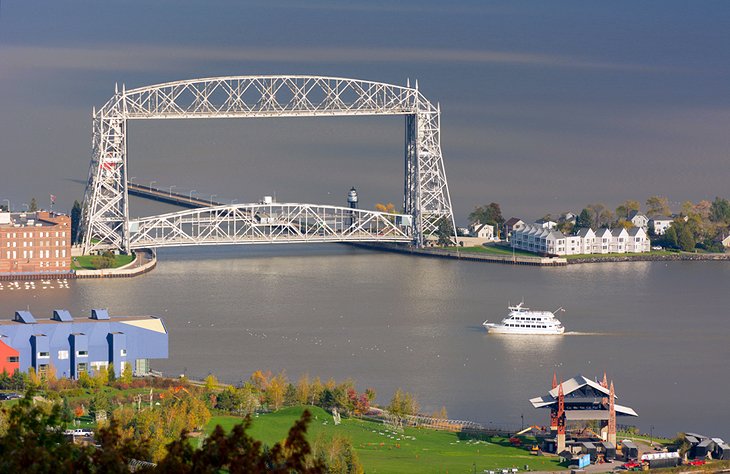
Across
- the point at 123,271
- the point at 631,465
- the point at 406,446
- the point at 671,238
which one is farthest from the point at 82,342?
the point at 671,238

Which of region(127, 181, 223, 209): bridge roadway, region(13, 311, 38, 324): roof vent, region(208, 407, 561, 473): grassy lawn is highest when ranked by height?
region(127, 181, 223, 209): bridge roadway

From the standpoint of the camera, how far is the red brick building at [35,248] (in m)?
27.9

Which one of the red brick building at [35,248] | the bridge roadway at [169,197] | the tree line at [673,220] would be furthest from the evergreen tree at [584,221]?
the red brick building at [35,248]

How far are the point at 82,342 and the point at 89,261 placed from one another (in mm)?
11576

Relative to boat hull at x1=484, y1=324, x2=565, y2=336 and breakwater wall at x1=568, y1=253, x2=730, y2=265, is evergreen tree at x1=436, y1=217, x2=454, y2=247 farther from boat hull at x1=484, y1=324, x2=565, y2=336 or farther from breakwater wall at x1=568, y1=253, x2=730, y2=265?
boat hull at x1=484, y1=324, x2=565, y2=336

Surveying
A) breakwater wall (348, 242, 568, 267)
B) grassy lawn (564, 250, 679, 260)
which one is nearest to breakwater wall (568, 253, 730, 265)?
grassy lawn (564, 250, 679, 260)

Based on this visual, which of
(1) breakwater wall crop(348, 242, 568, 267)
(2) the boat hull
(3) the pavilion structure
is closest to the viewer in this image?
(3) the pavilion structure

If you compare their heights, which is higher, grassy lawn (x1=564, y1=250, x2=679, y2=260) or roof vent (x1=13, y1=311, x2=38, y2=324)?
grassy lawn (x1=564, y1=250, x2=679, y2=260)

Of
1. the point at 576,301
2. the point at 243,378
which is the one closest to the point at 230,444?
the point at 243,378

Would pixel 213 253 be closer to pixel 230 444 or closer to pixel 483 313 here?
pixel 483 313

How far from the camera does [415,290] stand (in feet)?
83.8

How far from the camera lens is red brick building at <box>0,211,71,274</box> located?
27.9 metres

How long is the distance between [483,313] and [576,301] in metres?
2.14

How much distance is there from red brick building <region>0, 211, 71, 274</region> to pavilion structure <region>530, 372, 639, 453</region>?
14.3m
